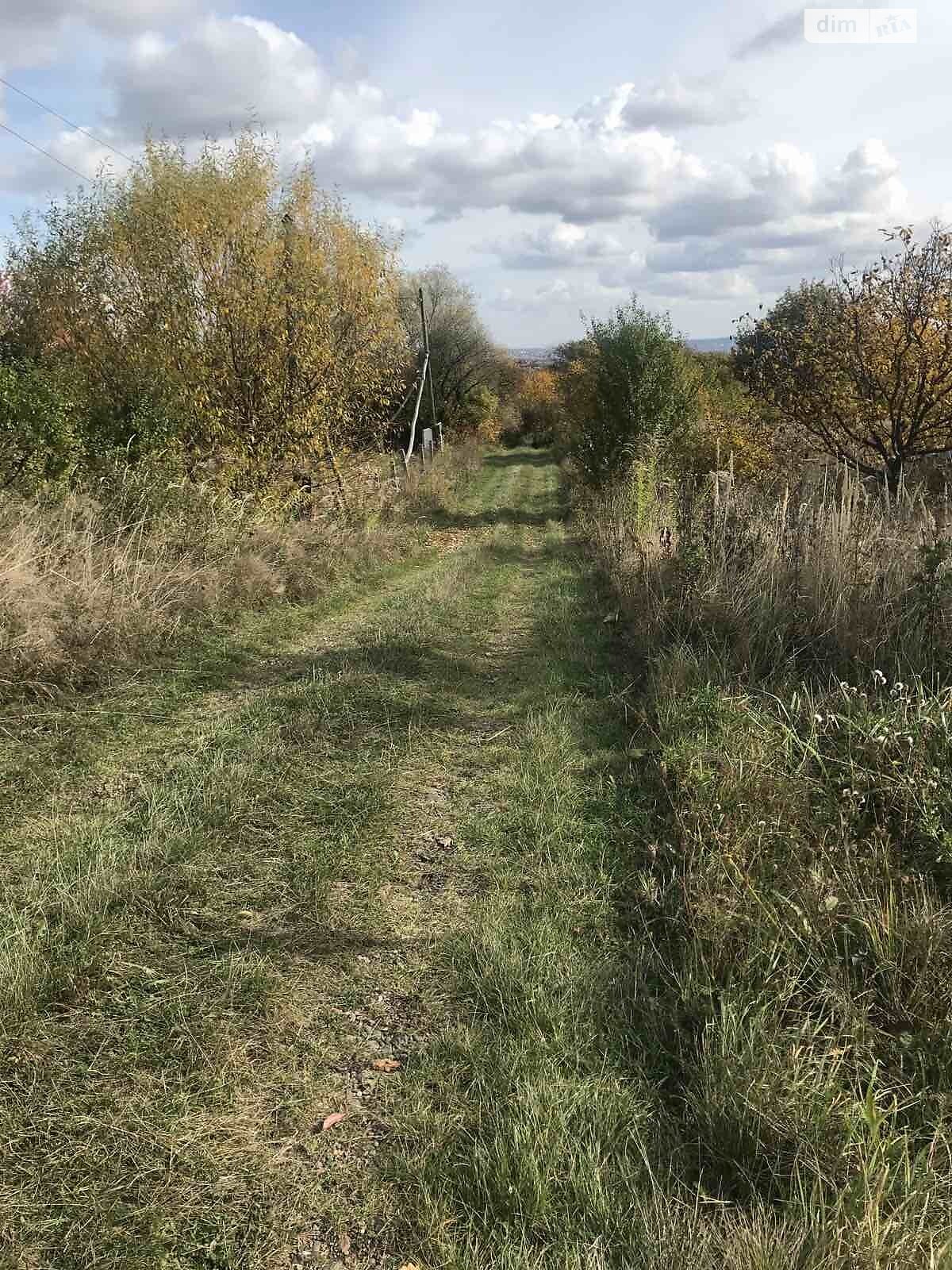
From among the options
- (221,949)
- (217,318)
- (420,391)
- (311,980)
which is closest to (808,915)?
(311,980)

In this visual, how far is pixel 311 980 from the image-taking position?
2.87 m

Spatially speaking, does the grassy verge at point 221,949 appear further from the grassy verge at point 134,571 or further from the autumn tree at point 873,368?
the autumn tree at point 873,368

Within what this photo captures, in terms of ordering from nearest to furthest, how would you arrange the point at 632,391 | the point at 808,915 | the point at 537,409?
the point at 808,915 < the point at 632,391 < the point at 537,409

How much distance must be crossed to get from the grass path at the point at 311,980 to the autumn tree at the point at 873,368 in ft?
22.6

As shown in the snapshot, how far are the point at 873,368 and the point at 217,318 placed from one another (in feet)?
30.1

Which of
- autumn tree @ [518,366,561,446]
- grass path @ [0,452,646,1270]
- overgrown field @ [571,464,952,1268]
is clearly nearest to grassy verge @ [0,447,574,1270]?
grass path @ [0,452,646,1270]

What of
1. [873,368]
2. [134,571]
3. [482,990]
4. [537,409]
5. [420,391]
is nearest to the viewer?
[482,990]

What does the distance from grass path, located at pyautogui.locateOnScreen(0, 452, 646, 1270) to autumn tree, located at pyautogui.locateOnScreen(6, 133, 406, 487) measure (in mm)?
6472

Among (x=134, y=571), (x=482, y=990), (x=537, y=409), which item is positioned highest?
(x=537, y=409)

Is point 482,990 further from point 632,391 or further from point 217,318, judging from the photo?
point 632,391

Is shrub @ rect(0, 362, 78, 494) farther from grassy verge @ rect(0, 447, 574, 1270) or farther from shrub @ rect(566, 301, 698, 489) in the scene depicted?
shrub @ rect(566, 301, 698, 489)

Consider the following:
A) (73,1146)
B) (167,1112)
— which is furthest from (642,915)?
(73,1146)

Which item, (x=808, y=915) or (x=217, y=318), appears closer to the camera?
(x=808, y=915)

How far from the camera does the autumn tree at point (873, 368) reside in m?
9.13
